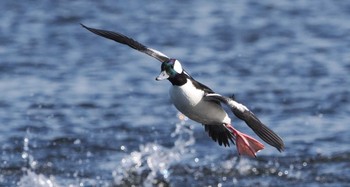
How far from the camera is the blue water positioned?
13.2 meters

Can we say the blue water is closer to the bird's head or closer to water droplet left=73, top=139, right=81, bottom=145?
water droplet left=73, top=139, right=81, bottom=145

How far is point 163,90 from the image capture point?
1642 cm

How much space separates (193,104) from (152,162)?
5.01 meters

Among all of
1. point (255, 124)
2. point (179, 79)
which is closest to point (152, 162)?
point (179, 79)

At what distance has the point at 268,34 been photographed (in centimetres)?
2036

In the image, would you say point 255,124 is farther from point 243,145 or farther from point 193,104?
point 243,145

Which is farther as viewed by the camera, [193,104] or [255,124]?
[193,104]

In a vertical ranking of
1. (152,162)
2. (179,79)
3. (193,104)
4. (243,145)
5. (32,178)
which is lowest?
(32,178)

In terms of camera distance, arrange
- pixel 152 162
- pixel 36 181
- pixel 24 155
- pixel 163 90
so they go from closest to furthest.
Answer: pixel 36 181, pixel 152 162, pixel 24 155, pixel 163 90

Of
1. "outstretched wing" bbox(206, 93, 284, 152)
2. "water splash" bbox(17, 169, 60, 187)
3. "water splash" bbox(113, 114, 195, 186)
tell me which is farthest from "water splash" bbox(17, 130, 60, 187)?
"outstretched wing" bbox(206, 93, 284, 152)

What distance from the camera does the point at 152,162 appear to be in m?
13.5

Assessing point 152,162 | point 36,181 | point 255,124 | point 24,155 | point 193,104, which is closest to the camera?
point 255,124

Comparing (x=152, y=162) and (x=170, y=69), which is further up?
(x=170, y=69)

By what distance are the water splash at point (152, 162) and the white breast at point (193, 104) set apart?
4245 mm
